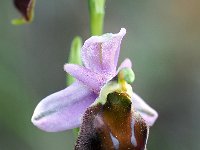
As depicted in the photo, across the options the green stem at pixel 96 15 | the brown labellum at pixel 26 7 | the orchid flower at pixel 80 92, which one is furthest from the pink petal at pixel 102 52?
the brown labellum at pixel 26 7

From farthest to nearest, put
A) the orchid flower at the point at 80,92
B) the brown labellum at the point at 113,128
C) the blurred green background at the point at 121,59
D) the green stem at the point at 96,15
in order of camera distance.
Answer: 1. the blurred green background at the point at 121,59
2. the green stem at the point at 96,15
3. the orchid flower at the point at 80,92
4. the brown labellum at the point at 113,128

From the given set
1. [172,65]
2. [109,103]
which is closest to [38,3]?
[172,65]

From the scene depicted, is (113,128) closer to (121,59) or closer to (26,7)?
(26,7)

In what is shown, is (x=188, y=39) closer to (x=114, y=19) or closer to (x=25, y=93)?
(x=114, y=19)

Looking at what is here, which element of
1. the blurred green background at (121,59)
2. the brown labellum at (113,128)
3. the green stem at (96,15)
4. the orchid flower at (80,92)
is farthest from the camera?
the blurred green background at (121,59)

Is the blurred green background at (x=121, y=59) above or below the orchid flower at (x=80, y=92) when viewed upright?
below

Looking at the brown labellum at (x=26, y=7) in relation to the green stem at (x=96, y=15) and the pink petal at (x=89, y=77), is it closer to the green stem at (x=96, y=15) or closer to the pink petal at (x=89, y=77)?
the green stem at (x=96, y=15)

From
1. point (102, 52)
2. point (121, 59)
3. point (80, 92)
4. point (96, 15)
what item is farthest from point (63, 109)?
point (121, 59)
